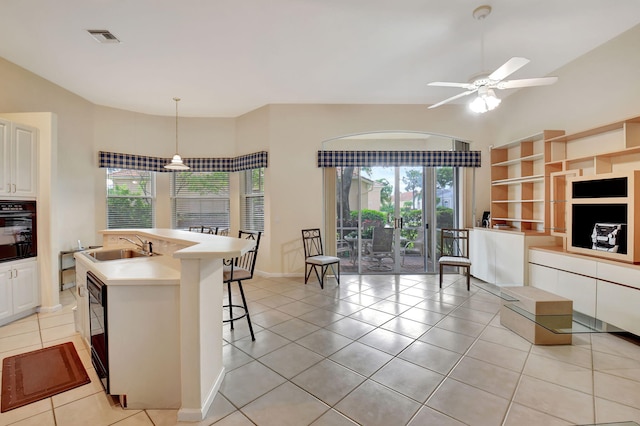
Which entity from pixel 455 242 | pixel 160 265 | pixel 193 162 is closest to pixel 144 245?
pixel 160 265

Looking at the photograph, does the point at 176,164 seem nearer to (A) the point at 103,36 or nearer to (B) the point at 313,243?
(A) the point at 103,36

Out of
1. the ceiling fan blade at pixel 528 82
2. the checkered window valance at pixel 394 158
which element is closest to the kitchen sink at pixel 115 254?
the checkered window valance at pixel 394 158

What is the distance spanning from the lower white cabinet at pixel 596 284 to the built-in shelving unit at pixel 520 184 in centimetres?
68

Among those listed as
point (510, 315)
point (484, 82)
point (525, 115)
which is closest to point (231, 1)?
point (484, 82)

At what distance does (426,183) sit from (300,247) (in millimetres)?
2574

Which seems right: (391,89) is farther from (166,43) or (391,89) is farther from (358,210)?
(166,43)

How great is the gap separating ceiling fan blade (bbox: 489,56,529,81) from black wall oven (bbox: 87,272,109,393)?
10.7 ft

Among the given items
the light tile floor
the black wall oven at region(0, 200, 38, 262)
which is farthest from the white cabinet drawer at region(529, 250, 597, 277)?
the black wall oven at region(0, 200, 38, 262)

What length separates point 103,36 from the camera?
295cm

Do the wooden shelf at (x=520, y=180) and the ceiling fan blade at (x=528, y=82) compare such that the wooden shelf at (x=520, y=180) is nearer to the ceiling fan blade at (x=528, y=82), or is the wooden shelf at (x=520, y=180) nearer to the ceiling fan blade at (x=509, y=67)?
the ceiling fan blade at (x=528, y=82)

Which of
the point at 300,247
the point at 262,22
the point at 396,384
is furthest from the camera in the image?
the point at 300,247

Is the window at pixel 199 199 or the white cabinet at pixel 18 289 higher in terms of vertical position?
the window at pixel 199 199

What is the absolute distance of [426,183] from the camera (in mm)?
5266

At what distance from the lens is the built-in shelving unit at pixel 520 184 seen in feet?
13.3
